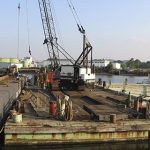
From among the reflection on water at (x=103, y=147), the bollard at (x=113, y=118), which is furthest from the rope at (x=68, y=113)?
the bollard at (x=113, y=118)

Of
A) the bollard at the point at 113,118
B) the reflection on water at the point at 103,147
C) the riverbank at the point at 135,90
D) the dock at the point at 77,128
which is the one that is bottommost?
the reflection on water at the point at 103,147

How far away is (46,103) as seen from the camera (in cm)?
2700

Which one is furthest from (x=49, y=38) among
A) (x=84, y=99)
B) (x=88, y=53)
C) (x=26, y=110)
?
(x=26, y=110)

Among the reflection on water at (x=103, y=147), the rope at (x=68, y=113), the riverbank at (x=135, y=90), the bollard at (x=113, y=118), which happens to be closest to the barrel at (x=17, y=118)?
the reflection on water at (x=103, y=147)

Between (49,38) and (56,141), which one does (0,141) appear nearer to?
(56,141)

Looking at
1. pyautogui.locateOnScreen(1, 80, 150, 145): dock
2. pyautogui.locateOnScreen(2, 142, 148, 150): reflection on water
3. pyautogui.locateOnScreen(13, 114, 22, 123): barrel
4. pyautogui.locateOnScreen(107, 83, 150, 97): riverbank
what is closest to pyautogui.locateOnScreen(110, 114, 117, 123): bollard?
pyautogui.locateOnScreen(1, 80, 150, 145): dock

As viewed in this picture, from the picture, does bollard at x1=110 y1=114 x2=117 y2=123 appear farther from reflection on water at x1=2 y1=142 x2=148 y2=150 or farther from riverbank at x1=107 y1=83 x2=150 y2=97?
riverbank at x1=107 y1=83 x2=150 y2=97

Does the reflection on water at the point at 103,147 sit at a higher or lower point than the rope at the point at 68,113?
lower

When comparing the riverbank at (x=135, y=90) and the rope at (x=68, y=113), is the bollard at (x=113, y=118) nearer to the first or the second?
the rope at (x=68, y=113)

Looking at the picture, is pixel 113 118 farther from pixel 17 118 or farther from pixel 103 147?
pixel 17 118

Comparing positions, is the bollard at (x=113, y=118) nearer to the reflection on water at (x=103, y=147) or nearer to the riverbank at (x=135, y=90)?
the reflection on water at (x=103, y=147)

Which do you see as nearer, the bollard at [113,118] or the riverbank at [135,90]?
the bollard at [113,118]

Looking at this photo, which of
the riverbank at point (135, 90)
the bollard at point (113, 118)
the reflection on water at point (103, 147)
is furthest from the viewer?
the riverbank at point (135, 90)

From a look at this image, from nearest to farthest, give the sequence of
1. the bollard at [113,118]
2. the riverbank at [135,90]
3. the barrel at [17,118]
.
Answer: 1. the barrel at [17,118]
2. the bollard at [113,118]
3. the riverbank at [135,90]
